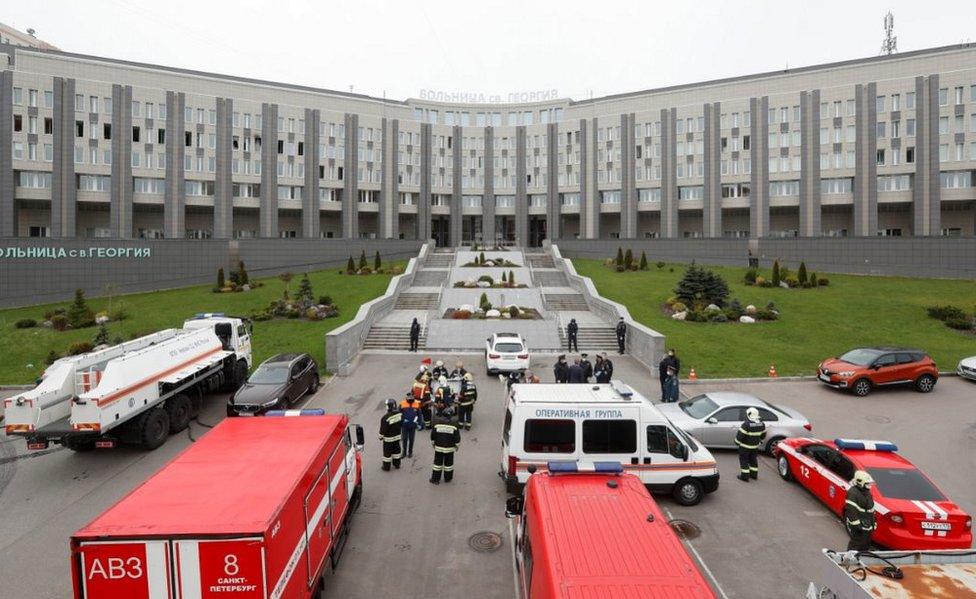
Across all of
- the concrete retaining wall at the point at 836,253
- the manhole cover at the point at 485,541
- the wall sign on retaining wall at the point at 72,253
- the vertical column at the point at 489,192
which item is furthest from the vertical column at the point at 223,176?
the manhole cover at the point at 485,541

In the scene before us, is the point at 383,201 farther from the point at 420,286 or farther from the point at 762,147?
the point at 762,147

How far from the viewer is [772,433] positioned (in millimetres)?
13539

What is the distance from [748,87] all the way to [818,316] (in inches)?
1539

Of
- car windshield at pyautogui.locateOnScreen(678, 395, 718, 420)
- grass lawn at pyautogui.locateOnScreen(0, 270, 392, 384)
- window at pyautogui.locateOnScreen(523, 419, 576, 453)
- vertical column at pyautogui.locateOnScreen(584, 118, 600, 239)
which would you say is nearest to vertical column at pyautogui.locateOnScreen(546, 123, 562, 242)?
vertical column at pyautogui.locateOnScreen(584, 118, 600, 239)

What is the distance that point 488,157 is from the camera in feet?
228

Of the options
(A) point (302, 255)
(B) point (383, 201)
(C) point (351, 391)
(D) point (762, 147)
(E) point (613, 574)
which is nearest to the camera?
(E) point (613, 574)

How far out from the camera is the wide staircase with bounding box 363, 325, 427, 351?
26891mm

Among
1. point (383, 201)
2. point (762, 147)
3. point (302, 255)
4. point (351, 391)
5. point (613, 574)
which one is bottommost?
point (351, 391)


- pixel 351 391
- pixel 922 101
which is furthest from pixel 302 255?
pixel 922 101

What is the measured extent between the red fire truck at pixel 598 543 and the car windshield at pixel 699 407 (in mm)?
7960

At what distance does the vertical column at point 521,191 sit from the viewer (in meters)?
68.9

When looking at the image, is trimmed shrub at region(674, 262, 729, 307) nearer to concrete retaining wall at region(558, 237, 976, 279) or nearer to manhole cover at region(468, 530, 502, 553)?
concrete retaining wall at region(558, 237, 976, 279)

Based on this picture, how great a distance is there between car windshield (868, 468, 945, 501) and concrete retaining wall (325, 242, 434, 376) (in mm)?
17619

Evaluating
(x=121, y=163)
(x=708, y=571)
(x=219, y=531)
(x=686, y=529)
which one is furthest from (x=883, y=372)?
(x=121, y=163)
